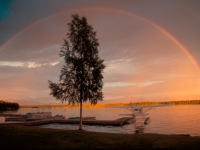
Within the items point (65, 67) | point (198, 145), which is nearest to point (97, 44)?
point (65, 67)

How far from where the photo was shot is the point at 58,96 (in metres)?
26.7

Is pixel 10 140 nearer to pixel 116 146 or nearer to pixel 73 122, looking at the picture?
pixel 116 146

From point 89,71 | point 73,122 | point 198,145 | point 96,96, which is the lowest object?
point 73,122

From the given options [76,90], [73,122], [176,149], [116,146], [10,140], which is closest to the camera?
[176,149]

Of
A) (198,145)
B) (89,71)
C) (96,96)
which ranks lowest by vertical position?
(198,145)

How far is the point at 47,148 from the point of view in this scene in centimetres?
1220

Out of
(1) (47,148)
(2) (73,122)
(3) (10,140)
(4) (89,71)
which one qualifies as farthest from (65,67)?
(2) (73,122)

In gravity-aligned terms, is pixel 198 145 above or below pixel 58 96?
below

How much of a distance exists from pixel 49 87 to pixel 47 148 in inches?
595

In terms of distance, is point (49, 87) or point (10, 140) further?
point (49, 87)

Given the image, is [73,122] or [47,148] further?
[73,122]

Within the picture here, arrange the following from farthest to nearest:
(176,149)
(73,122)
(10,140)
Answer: (73,122) → (10,140) → (176,149)

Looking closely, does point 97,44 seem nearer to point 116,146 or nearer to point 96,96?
point 96,96

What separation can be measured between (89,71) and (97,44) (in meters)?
4.15
